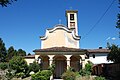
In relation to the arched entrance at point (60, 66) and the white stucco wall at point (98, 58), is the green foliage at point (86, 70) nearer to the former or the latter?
the arched entrance at point (60, 66)

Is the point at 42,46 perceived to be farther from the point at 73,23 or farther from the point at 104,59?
the point at 73,23

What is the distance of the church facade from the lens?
36875 mm

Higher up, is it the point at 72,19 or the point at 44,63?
the point at 72,19

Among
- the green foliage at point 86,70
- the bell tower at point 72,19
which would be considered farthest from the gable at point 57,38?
the bell tower at point 72,19

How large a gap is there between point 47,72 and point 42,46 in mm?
12952

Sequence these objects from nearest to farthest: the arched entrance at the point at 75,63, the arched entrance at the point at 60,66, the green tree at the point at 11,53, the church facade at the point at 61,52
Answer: the church facade at the point at 61,52
the arched entrance at the point at 60,66
the arched entrance at the point at 75,63
the green tree at the point at 11,53

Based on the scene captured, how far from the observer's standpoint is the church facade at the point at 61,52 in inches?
1452

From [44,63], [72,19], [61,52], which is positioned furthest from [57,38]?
[72,19]

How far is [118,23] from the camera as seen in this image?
2514cm

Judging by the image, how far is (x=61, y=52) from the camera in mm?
36875

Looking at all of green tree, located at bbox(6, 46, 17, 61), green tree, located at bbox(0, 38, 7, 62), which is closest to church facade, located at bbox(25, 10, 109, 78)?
green tree, located at bbox(0, 38, 7, 62)

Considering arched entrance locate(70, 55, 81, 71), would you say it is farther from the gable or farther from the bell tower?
the bell tower

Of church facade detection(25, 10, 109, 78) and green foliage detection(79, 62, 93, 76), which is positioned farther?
church facade detection(25, 10, 109, 78)

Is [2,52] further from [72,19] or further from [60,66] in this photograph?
[60,66]
